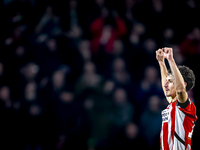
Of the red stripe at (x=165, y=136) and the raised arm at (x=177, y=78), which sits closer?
the raised arm at (x=177, y=78)

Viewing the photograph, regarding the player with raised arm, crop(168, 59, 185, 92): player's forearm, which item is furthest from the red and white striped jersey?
crop(168, 59, 185, 92): player's forearm

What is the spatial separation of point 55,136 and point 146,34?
1.14 meters

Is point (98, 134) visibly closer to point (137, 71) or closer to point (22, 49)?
point (137, 71)

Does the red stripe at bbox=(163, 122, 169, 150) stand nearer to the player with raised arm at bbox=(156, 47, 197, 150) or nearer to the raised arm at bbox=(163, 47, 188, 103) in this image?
the player with raised arm at bbox=(156, 47, 197, 150)

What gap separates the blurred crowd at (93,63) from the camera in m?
1.55

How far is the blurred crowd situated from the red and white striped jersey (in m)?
0.62

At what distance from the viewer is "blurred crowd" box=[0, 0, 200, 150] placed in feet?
5.10

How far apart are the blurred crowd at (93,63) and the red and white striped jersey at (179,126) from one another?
0.62m

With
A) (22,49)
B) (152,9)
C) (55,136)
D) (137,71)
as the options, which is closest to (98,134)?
(55,136)

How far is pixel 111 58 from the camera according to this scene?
66.0 inches

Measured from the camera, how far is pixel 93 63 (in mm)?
1671

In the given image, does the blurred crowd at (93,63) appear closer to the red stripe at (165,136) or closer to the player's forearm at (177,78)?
the red stripe at (165,136)

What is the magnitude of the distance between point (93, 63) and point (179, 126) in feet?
2.97

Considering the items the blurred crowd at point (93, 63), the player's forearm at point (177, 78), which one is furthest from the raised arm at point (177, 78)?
the blurred crowd at point (93, 63)
